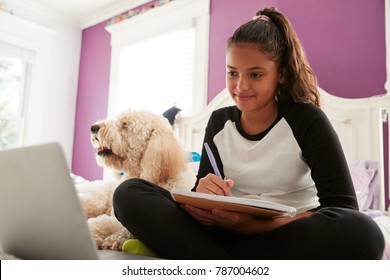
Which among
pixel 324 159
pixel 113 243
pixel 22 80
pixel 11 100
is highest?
pixel 22 80

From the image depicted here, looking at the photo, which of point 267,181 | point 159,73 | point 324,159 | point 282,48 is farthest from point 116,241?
point 159,73

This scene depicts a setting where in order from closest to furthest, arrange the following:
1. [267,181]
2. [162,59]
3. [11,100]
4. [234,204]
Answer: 1. [234,204]
2. [267,181]
3. [162,59]
4. [11,100]

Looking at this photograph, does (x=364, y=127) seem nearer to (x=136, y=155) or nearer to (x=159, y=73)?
(x=136, y=155)

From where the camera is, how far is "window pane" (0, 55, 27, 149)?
361 cm

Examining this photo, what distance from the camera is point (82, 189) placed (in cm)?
167

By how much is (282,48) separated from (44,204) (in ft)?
2.93

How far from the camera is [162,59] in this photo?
339 centimetres

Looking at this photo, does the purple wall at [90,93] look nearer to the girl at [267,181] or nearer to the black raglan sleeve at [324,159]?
the girl at [267,181]

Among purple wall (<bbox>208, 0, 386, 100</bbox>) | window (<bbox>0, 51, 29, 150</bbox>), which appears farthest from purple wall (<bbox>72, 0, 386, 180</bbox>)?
window (<bbox>0, 51, 29, 150</bbox>)

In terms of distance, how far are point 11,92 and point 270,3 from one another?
9.07ft

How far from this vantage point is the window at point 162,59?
9.85 ft

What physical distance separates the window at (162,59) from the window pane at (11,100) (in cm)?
97

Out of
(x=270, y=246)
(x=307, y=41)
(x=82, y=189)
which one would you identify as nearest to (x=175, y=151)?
(x=82, y=189)
